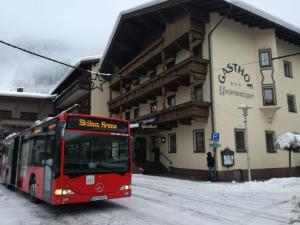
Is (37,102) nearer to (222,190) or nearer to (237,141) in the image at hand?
(237,141)

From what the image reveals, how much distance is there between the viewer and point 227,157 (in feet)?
67.2

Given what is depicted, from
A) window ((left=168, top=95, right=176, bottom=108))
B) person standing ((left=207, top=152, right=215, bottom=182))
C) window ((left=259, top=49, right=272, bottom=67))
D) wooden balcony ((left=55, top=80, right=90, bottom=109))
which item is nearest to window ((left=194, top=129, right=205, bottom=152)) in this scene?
person standing ((left=207, top=152, right=215, bottom=182))

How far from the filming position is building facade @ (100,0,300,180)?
2109cm

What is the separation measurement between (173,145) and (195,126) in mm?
3484

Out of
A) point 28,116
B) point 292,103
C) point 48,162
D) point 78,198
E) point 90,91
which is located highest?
point 90,91

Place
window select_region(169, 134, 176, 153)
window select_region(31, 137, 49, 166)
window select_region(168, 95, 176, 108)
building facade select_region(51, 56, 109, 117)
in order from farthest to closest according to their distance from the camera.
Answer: building facade select_region(51, 56, 109, 117) < window select_region(168, 95, 176, 108) < window select_region(169, 134, 176, 153) < window select_region(31, 137, 49, 166)

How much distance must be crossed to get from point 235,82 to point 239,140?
3999mm

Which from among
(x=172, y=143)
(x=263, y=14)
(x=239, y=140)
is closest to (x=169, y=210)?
(x=239, y=140)

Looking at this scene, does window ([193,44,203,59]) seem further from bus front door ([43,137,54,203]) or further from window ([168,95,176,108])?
bus front door ([43,137,54,203])

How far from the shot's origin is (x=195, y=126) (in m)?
22.3

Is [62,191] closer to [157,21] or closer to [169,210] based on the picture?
[169,210]

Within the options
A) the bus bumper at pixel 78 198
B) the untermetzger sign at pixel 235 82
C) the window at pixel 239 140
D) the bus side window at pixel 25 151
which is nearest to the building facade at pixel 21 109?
the untermetzger sign at pixel 235 82

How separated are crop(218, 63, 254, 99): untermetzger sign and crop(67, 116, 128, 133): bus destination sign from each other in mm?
12363

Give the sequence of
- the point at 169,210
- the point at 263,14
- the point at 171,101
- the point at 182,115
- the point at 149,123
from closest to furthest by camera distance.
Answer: the point at 169,210 → the point at 182,115 → the point at 263,14 → the point at 149,123 → the point at 171,101
